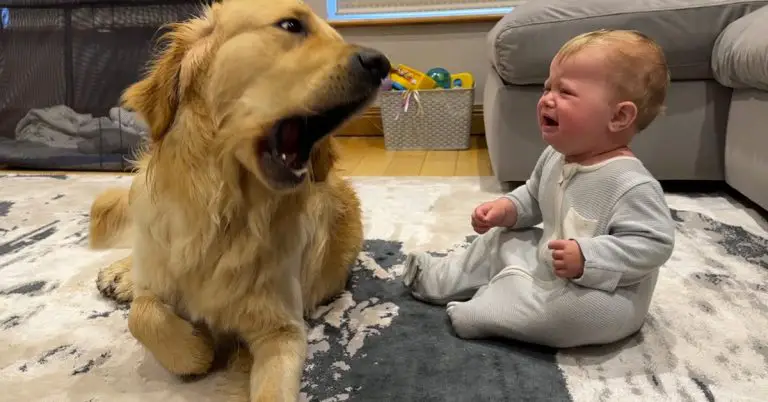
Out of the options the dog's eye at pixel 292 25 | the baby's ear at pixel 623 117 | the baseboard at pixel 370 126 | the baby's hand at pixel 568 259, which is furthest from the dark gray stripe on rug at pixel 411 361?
the baseboard at pixel 370 126

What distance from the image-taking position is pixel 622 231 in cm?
104

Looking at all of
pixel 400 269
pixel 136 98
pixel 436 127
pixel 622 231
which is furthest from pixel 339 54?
pixel 436 127

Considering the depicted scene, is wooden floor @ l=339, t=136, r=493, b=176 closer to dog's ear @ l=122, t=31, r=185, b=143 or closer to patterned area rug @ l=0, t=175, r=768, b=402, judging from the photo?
patterned area rug @ l=0, t=175, r=768, b=402

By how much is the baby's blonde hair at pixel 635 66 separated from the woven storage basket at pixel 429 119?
78.4 inches

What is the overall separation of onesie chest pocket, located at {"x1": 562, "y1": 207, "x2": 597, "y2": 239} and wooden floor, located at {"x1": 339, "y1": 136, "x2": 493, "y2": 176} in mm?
1365

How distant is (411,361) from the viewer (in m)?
1.06

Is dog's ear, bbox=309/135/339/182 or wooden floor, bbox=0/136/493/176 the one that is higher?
dog's ear, bbox=309/135/339/182

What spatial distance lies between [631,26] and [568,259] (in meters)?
1.21

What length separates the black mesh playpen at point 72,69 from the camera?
2830 millimetres

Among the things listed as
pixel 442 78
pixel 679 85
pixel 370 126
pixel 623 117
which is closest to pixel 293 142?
pixel 623 117

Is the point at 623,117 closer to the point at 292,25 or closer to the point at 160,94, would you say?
the point at 292,25

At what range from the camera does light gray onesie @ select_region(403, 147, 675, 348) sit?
1029 millimetres

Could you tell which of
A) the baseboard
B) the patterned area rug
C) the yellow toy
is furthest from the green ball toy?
the patterned area rug

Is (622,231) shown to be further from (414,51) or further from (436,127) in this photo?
A: (414,51)
